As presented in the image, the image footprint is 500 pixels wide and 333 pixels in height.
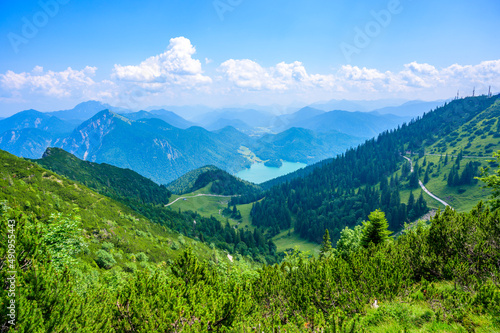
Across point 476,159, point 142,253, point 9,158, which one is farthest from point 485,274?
point 476,159

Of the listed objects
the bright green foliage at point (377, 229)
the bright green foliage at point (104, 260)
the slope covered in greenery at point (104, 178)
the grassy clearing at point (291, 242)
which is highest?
the bright green foliage at point (377, 229)

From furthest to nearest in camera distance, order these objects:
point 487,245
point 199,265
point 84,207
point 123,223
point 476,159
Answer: point 476,159 < point 123,223 < point 84,207 < point 199,265 < point 487,245

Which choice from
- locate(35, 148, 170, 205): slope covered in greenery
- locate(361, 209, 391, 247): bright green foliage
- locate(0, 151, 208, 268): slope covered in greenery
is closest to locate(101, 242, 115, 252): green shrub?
locate(0, 151, 208, 268): slope covered in greenery

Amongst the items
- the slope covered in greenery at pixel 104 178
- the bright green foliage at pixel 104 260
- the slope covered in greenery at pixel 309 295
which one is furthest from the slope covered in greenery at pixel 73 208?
the slope covered in greenery at pixel 104 178

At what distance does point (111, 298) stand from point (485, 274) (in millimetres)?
20557

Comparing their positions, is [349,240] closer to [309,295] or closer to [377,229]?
[377,229]

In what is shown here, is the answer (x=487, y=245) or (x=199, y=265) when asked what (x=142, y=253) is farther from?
(x=487, y=245)

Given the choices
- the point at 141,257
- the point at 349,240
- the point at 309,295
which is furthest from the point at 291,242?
the point at 309,295

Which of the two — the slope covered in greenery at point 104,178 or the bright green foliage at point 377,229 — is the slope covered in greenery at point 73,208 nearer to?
the bright green foliage at point 377,229

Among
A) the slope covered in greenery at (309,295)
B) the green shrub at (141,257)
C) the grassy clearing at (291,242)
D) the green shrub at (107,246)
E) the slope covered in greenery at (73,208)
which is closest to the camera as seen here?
the slope covered in greenery at (309,295)

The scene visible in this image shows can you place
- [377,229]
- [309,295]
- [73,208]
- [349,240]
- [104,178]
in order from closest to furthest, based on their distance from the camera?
[309,295] < [73,208] < [377,229] < [349,240] < [104,178]

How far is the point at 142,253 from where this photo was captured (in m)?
38.5

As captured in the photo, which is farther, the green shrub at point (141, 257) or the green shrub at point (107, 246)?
the green shrub at point (141, 257)

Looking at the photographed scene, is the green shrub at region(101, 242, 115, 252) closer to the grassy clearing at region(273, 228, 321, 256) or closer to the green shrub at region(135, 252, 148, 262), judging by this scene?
the green shrub at region(135, 252, 148, 262)
